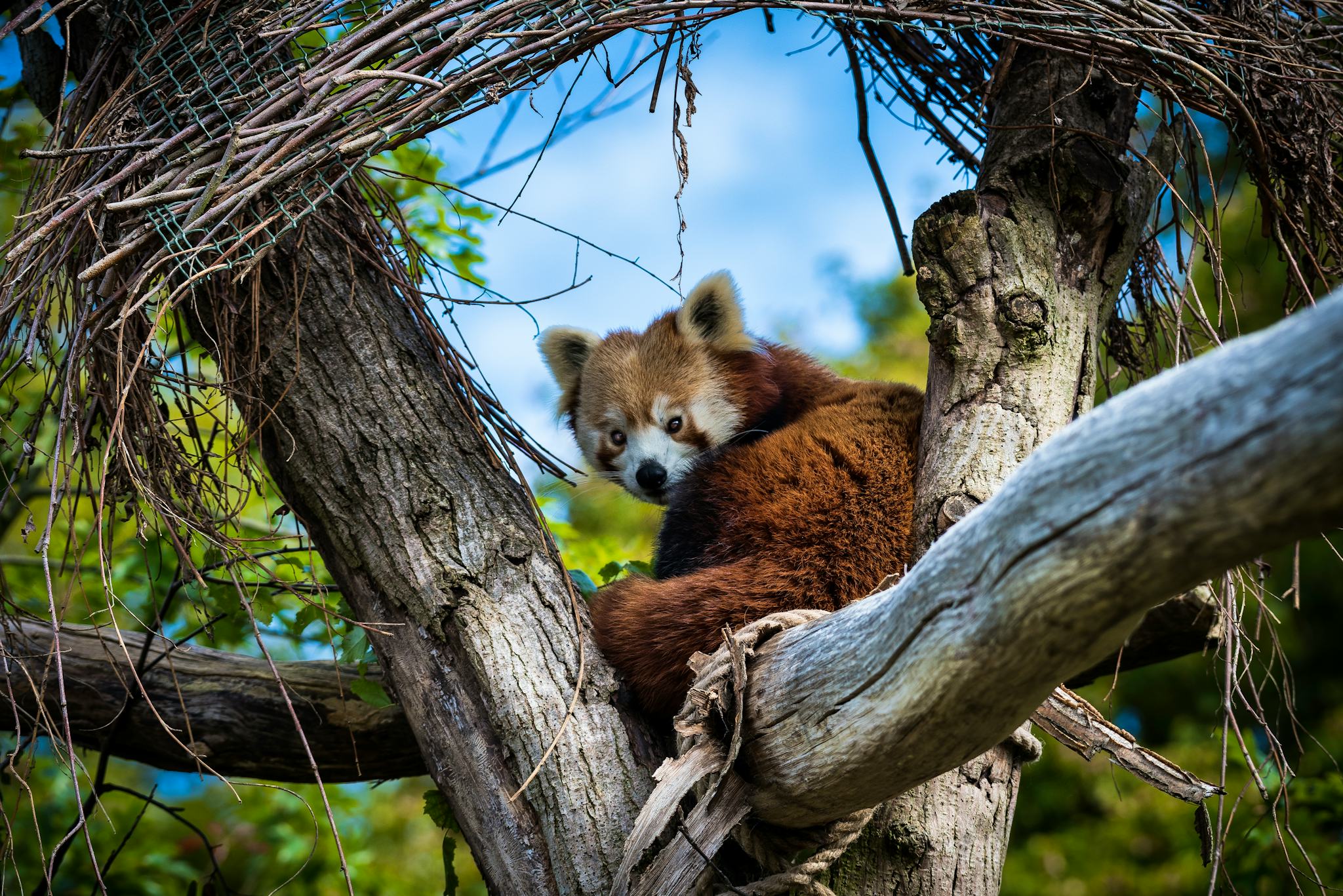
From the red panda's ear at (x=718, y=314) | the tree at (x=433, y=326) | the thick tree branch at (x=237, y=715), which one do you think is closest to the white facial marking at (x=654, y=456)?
the red panda's ear at (x=718, y=314)

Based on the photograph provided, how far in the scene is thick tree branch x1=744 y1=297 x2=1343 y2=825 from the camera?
3.07 feet

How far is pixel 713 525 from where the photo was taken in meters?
2.42

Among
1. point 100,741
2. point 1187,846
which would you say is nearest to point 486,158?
point 100,741

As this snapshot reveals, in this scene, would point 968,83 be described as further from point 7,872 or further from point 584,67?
point 7,872

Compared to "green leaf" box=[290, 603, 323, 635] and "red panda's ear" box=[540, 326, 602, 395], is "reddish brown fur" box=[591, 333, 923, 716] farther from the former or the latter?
"red panda's ear" box=[540, 326, 602, 395]

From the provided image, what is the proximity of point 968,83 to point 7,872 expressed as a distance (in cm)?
430

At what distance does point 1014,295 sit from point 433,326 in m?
1.45

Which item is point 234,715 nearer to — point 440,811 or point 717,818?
point 440,811

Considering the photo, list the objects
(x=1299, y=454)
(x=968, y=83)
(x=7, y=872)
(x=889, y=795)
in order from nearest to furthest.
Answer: (x=1299, y=454) < (x=889, y=795) < (x=968, y=83) < (x=7, y=872)

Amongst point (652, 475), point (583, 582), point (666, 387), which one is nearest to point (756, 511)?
point (583, 582)

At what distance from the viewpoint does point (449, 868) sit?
7.38 feet

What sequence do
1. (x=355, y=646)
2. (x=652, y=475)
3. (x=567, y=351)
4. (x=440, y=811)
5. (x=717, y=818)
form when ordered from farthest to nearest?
(x=567, y=351) → (x=652, y=475) → (x=355, y=646) → (x=440, y=811) → (x=717, y=818)

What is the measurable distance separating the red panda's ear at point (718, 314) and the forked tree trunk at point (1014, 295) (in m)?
1.26

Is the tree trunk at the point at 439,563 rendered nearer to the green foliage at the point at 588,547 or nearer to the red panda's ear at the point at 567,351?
the green foliage at the point at 588,547
